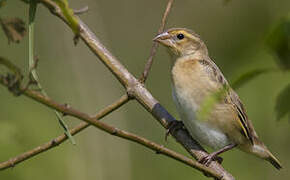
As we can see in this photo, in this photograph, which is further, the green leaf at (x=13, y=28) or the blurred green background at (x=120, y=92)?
the blurred green background at (x=120, y=92)

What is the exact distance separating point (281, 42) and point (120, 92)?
4941mm

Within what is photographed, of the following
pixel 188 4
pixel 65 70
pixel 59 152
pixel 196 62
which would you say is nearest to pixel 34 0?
pixel 196 62

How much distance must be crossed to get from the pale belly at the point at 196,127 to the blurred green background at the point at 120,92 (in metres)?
0.47

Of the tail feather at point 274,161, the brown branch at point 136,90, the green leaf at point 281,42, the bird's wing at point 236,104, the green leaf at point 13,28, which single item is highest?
the green leaf at point 13,28

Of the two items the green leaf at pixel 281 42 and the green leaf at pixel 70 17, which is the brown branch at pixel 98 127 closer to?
the green leaf at pixel 70 17

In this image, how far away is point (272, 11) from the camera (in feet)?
17.9

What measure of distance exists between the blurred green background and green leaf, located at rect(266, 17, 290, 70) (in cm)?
174

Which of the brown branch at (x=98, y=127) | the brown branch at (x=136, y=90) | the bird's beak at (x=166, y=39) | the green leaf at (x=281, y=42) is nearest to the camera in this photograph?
the brown branch at (x=98, y=127)

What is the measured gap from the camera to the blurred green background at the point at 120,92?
4859 mm

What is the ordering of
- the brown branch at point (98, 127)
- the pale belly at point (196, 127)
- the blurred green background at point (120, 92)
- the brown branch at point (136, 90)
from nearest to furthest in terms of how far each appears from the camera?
the brown branch at point (98, 127) < the brown branch at point (136, 90) < the pale belly at point (196, 127) < the blurred green background at point (120, 92)

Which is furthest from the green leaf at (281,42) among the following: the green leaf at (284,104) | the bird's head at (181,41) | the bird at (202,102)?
the bird's head at (181,41)

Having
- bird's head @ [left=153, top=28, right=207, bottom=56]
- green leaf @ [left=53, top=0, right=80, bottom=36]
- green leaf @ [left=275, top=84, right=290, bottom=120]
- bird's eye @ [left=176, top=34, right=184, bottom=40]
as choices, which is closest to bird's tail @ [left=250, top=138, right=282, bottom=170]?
bird's head @ [left=153, top=28, right=207, bottom=56]

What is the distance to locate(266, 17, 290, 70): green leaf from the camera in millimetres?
1866

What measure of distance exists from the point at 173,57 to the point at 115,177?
4.83ft
